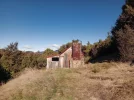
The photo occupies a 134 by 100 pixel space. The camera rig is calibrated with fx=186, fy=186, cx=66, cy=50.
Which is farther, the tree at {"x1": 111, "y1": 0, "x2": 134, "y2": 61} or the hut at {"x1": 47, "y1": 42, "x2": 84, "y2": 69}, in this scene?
the hut at {"x1": 47, "y1": 42, "x2": 84, "y2": 69}

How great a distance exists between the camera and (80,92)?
870 centimetres

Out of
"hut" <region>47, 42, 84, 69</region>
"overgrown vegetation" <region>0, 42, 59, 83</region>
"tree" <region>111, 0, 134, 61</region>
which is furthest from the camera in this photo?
"hut" <region>47, 42, 84, 69</region>

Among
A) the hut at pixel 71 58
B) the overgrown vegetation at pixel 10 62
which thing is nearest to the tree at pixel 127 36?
the hut at pixel 71 58

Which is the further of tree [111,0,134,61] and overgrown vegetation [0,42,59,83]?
overgrown vegetation [0,42,59,83]

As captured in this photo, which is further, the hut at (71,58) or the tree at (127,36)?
the hut at (71,58)

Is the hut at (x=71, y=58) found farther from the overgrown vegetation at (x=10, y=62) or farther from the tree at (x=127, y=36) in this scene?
the tree at (x=127, y=36)

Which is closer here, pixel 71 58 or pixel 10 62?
pixel 10 62

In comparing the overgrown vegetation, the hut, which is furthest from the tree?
the overgrown vegetation

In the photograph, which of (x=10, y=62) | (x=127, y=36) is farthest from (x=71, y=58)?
(x=127, y=36)

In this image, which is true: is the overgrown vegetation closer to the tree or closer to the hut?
the hut

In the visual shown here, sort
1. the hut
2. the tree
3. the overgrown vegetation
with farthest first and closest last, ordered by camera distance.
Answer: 1. the hut
2. the overgrown vegetation
3. the tree

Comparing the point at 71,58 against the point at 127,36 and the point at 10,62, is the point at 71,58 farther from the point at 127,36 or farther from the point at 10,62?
the point at 127,36

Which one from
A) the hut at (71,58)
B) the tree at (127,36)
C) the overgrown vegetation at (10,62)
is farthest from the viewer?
the hut at (71,58)

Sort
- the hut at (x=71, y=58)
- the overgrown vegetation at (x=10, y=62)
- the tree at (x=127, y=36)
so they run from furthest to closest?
the hut at (x=71, y=58)
the overgrown vegetation at (x=10, y=62)
the tree at (x=127, y=36)
